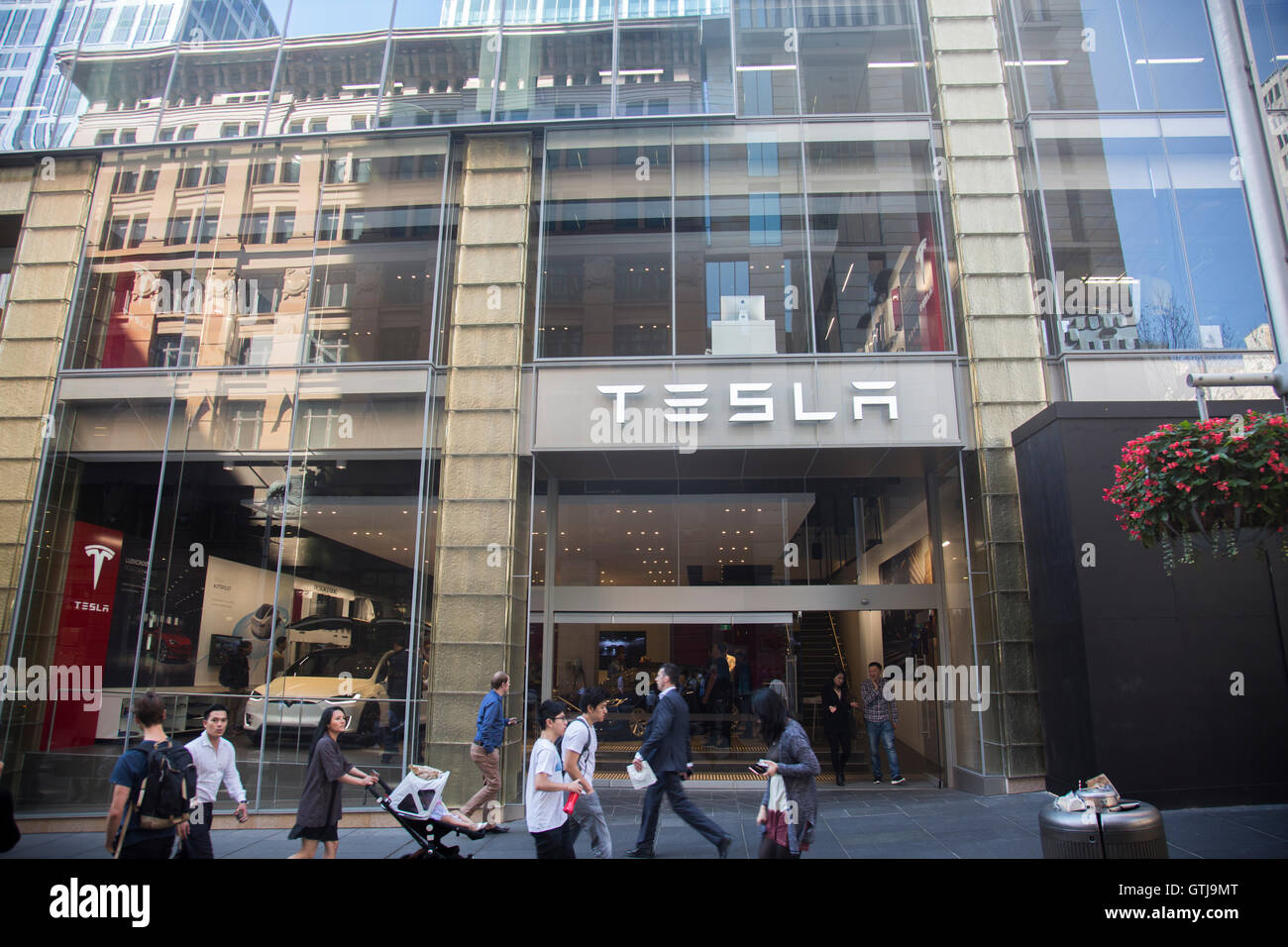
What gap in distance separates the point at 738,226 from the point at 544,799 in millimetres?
9033

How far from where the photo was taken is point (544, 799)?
588 centimetres

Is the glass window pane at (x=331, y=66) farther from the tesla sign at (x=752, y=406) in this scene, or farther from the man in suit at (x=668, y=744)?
the man in suit at (x=668, y=744)

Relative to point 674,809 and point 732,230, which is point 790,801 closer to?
point 674,809

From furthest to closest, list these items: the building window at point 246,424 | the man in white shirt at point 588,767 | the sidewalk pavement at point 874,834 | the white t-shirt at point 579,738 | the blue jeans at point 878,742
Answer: the building window at point 246,424 → the blue jeans at point 878,742 → the sidewalk pavement at point 874,834 → the white t-shirt at point 579,738 → the man in white shirt at point 588,767

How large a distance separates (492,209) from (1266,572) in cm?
1123

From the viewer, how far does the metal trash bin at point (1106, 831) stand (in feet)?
16.3

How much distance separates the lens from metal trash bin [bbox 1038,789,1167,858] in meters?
4.97

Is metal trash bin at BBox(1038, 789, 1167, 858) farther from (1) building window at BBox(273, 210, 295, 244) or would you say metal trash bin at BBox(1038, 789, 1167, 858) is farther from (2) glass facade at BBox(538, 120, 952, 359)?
(1) building window at BBox(273, 210, 295, 244)

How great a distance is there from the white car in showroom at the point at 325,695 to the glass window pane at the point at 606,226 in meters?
5.76

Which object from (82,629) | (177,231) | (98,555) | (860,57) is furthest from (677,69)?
(82,629)

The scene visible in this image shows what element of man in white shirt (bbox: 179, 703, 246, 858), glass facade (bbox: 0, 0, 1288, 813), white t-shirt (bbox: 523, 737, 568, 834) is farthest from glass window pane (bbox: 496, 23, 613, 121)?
white t-shirt (bbox: 523, 737, 568, 834)

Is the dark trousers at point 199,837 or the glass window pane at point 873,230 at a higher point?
the glass window pane at point 873,230

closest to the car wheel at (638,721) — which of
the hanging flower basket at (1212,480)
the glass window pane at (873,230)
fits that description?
the glass window pane at (873,230)

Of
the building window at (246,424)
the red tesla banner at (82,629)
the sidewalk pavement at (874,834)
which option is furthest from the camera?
the building window at (246,424)
